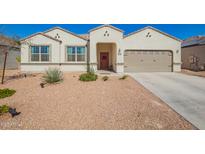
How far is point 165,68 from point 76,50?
10149 mm

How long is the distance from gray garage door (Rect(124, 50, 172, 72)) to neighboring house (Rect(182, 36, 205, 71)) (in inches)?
202

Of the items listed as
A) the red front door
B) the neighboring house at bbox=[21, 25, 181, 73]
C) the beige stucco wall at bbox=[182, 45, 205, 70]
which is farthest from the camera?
the red front door

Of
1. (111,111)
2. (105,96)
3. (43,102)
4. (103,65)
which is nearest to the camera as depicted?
(111,111)

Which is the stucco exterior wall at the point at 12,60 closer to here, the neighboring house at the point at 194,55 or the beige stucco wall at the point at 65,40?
the beige stucco wall at the point at 65,40

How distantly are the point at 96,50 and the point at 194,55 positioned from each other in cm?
1343

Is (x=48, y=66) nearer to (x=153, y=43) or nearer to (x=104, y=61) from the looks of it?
(x=104, y=61)

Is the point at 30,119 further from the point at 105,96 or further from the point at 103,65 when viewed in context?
the point at 103,65

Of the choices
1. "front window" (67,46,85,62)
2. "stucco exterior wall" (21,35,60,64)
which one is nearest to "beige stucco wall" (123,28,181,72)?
"front window" (67,46,85,62)

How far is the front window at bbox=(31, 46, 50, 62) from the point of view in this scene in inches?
658

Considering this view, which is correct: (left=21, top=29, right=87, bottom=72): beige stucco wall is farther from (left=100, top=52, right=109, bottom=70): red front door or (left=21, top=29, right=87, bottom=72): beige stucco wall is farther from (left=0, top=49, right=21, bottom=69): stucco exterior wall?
(left=0, top=49, right=21, bottom=69): stucco exterior wall

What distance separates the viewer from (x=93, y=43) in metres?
16.6

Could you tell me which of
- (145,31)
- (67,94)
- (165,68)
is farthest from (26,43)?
(165,68)

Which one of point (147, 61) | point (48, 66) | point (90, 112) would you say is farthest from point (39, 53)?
point (90, 112)

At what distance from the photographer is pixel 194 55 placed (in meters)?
20.9
